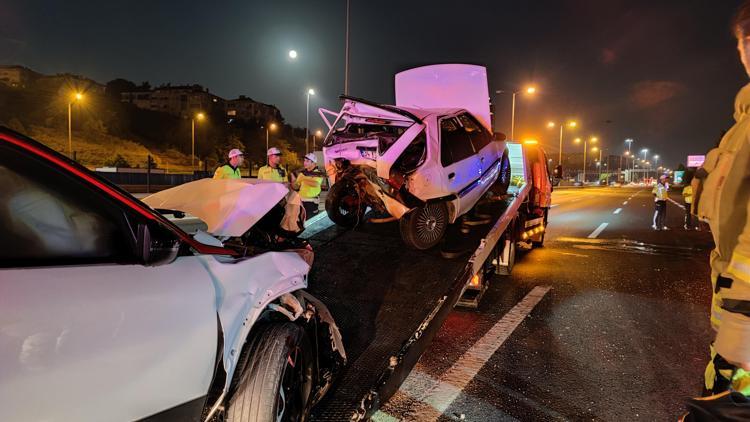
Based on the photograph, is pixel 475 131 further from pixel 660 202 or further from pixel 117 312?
pixel 660 202

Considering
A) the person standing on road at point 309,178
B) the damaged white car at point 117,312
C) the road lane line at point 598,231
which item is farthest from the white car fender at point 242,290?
the road lane line at point 598,231

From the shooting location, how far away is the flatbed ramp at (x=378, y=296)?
302cm

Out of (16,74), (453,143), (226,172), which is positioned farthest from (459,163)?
(16,74)

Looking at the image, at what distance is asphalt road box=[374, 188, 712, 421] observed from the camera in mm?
3416

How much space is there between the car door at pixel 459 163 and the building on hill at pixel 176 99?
100896 mm

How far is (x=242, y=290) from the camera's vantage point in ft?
7.20

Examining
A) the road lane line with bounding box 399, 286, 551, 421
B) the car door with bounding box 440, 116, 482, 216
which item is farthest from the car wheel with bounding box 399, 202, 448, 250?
the road lane line with bounding box 399, 286, 551, 421

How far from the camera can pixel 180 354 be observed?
5.70ft

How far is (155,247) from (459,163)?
15.9 feet

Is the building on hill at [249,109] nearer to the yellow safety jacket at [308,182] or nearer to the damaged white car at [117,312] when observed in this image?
the yellow safety jacket at [308,182]

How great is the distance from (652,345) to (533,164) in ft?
19.1

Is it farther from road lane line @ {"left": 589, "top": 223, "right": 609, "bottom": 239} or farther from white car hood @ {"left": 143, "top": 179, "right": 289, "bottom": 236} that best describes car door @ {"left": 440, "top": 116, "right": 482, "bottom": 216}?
road lane line @ {"left": 589, "top": 223, "right": 609, "bottom": 239}

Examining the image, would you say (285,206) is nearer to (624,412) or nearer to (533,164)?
(624,412)

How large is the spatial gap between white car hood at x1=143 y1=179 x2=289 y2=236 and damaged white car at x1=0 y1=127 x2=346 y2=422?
0.49 metres
